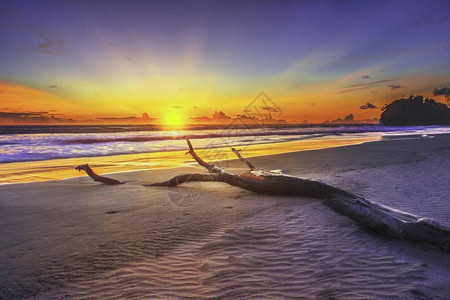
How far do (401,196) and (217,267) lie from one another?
4830mm

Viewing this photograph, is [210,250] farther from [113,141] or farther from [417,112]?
[417,112]

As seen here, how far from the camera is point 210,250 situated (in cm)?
379

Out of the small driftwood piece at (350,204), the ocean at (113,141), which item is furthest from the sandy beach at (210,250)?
the ocean at (113,141)

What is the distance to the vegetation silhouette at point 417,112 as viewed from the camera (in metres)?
82.9

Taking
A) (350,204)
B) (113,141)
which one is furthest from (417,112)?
(350,204)

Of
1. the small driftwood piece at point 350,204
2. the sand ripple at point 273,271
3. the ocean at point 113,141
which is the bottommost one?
the sand ripple at point 273,271

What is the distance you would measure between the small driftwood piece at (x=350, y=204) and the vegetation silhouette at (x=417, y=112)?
91370 mm

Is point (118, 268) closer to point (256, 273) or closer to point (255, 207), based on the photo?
point (256, 273)

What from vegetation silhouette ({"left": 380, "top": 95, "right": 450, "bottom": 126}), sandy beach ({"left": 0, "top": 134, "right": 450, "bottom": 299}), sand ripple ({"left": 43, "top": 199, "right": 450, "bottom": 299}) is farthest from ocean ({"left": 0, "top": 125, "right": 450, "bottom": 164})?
vegetation silhouette ({"left": 380, "top": 95, "right": 450, "bottom": 126})

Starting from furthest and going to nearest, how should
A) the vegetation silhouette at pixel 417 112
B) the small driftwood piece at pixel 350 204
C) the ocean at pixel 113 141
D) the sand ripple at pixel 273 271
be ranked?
1. the vegetation silhouette at pixel 417 112
2. the ocean at pixel 113 141
3. the small driftwood piece at pixel 350 204
4. the sand ripple at pixel 273 271

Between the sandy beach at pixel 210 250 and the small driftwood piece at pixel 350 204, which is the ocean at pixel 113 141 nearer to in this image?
the small driftwood piece at pixel 350 204

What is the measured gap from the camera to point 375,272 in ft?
10.3

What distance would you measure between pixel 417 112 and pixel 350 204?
95.2 m

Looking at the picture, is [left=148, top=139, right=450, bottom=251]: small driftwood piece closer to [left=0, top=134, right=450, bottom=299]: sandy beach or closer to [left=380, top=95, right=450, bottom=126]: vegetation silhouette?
[left=0, top=134, right=450, bottom=299]: sandy beach
